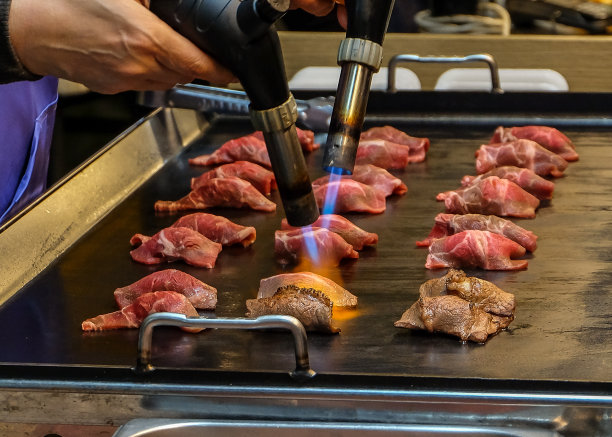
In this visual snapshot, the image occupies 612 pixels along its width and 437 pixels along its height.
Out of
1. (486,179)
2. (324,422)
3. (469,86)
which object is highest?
(469,86)

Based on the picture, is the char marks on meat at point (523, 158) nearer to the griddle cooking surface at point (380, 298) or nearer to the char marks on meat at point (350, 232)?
the griddle cooking surface at point (380, 298)

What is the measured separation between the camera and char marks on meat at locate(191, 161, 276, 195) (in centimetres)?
313

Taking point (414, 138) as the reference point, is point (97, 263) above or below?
below

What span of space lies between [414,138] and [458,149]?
20cm

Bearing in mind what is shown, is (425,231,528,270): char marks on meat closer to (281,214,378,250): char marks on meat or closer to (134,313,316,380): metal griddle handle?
(281,214,378,250): char marks on meat

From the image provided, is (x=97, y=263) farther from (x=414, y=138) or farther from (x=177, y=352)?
(x=414, y=138)

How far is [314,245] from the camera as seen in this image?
8.25 ft

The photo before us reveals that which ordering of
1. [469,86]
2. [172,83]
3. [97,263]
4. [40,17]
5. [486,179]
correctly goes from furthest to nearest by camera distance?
[469,86], [486,179], [97,263], [172,83], [40,17]

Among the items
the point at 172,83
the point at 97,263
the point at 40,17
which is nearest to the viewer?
the point at 40,17

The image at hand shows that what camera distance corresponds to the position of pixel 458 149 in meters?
3.48

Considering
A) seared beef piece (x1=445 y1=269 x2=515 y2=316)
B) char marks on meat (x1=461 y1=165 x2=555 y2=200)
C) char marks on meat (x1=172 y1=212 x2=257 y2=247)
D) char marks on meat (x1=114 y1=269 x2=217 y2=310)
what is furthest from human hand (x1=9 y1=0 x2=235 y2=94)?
char marks on meat (x1=461 y1=165 x2=555 y2=200)

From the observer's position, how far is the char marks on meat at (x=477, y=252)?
242cm

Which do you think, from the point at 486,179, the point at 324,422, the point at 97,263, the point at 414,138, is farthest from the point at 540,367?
the point at 414,138

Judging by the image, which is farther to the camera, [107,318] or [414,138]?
[414,138]
